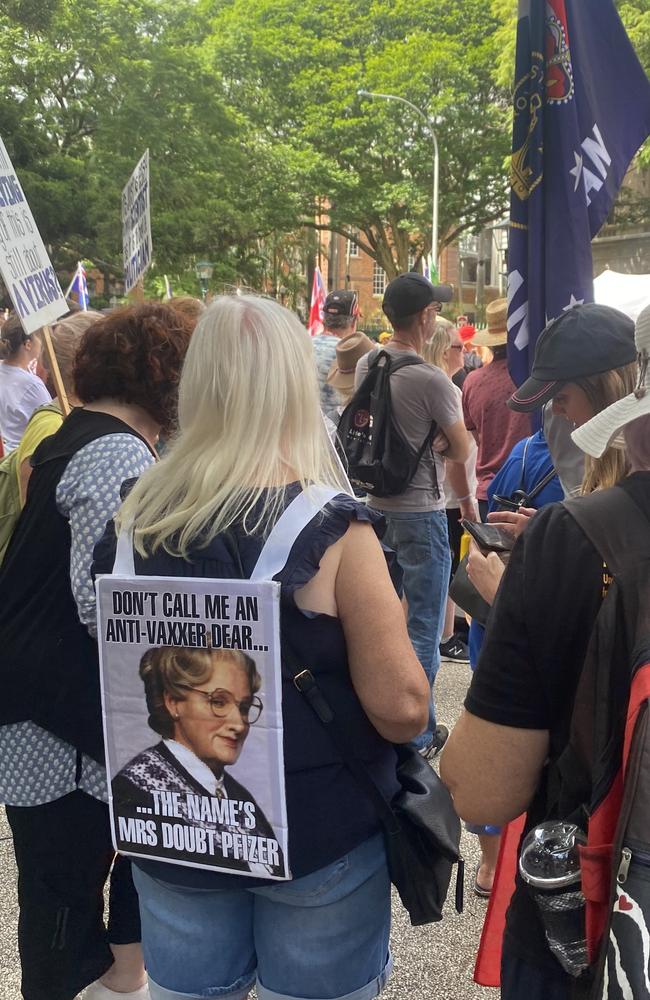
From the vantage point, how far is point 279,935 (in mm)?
1676

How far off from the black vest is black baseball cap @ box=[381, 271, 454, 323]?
2317 millimetres

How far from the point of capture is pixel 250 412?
169cm

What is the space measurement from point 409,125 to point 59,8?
10.4 metres

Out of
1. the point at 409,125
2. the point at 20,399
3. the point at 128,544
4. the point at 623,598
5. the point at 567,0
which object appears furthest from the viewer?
the point at 409,125

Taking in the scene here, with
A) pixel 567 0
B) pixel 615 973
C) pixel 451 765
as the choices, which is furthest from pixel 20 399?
pixel 615 973

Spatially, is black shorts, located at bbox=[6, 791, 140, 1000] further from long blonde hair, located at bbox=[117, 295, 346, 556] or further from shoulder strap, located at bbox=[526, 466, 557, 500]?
shoulder strap, located at bbox=[526, 466, 557, 500]

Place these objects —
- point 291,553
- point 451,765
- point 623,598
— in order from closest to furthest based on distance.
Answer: point 623,598 → point 451,765 → point 291,553

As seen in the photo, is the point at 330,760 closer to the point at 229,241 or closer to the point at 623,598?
the point at 623,598

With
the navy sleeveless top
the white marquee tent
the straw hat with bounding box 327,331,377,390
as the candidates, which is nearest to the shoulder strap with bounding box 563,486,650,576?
the navy sleeveless top

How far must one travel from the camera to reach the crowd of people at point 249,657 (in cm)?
132

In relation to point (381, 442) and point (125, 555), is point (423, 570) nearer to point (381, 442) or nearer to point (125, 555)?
point (381, 442)

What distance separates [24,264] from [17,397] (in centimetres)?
249

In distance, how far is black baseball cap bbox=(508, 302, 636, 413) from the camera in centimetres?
220

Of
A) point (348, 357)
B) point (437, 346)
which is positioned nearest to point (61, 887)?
point (437, 346)
